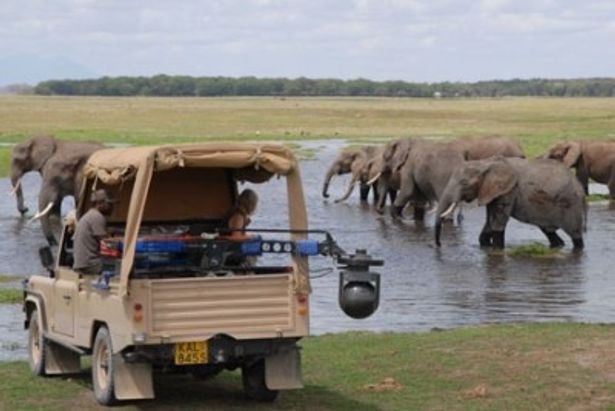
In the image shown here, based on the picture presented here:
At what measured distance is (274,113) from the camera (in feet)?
388

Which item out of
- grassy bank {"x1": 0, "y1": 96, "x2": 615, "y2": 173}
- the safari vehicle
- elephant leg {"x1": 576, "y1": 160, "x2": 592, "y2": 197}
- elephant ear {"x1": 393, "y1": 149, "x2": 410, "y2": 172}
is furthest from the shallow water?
grassy bank {"x1": 0, "y1": 96, "x2": 615, "y2": 173}

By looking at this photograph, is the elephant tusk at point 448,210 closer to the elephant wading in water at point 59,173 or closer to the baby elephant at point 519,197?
the baby elephant at point 519,197

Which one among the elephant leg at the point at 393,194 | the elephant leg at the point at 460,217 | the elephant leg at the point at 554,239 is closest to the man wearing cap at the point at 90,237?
the elephant leg at the point at 554,239

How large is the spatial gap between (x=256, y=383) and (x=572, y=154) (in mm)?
31415

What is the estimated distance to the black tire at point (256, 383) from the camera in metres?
12.6

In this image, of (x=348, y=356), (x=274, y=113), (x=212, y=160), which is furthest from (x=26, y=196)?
(x=274, y=113)

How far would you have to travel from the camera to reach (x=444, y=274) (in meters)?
24.6

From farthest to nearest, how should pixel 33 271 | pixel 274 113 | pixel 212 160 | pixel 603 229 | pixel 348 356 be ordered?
1. pixel 274 113
2. pixel 603 229
3. pixel 33 271
4. pixel 348 356
5. pixel 212 160

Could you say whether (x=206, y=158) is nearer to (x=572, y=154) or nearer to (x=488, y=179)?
(x=488, y=179)

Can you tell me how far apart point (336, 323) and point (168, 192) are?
17.3ft

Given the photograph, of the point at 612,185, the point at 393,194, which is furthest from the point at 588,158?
the point at 393,194

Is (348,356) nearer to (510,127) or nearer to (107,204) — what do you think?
(107,204)

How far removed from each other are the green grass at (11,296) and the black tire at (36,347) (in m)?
6.06

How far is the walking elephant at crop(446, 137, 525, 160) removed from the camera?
40.8m
